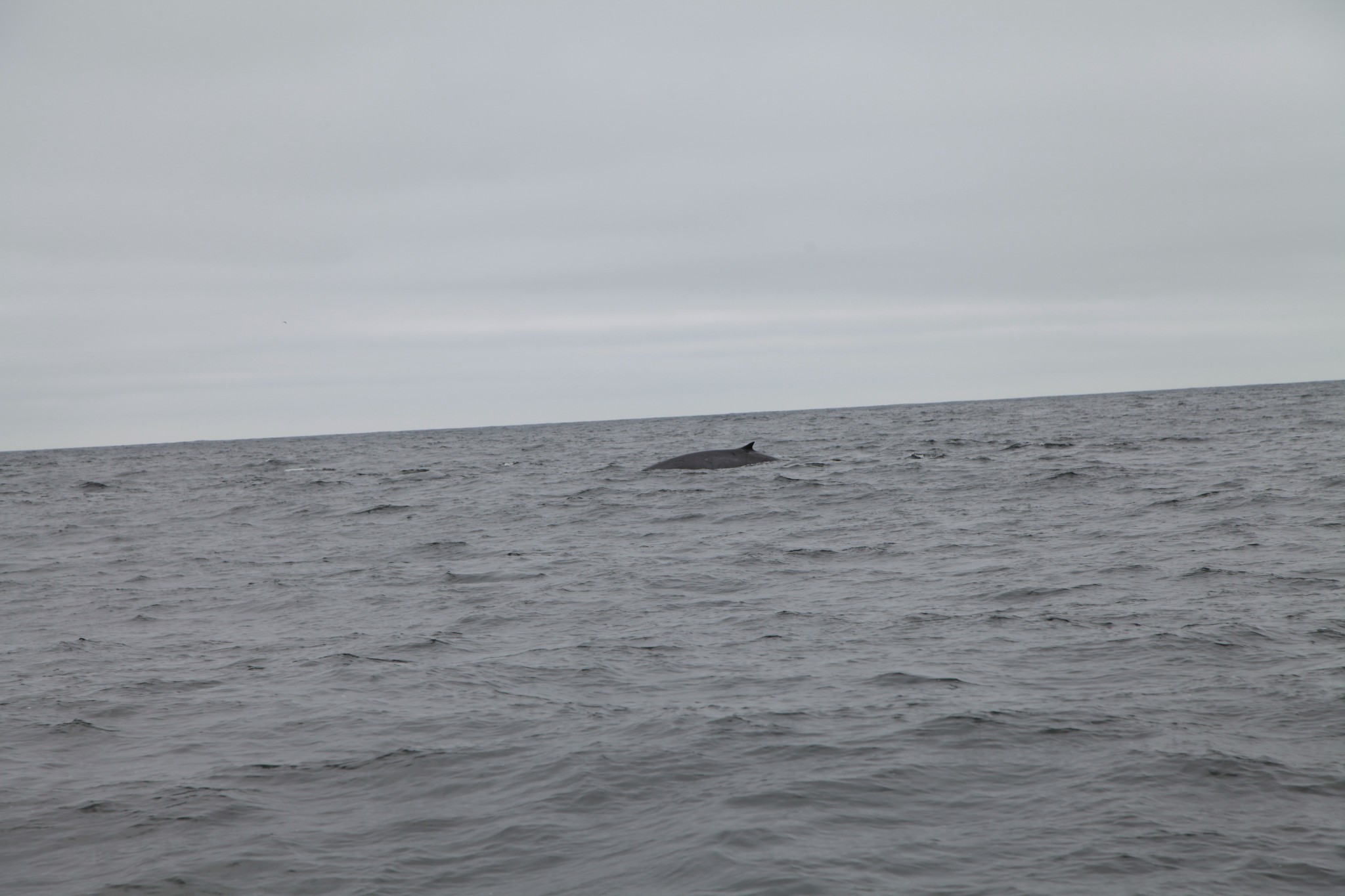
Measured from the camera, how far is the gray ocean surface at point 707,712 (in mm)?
6117

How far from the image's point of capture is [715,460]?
3650 centimetres

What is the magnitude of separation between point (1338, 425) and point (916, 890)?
152ft

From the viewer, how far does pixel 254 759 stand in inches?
320

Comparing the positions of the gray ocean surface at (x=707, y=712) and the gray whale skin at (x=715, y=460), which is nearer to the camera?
the gray ocean surface at (x=707, y=712)

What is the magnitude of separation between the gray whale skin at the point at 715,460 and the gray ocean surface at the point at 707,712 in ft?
47.4

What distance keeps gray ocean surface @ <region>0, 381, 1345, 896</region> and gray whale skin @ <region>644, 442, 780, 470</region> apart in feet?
47.4

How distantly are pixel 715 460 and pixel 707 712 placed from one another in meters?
27.8

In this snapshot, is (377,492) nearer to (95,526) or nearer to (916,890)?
(95,526)

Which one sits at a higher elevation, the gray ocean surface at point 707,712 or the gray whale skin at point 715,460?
the gray whale skin at point 715,460

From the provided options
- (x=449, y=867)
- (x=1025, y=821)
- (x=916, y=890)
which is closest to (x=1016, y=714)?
(x=1025, y=821)

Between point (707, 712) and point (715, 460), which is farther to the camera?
point (715, 460)

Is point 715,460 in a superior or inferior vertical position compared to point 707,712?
superior

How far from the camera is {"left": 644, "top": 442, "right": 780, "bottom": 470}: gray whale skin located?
36250mm

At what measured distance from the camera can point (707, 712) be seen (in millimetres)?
8750
